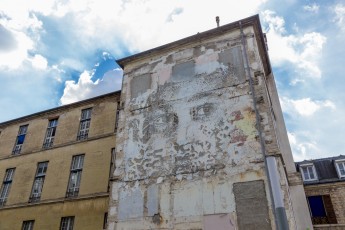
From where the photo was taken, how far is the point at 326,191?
70.2 ft

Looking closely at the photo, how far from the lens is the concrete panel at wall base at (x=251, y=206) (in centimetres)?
794

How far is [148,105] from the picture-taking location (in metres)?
11.5

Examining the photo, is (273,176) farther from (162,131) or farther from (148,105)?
(148,105)

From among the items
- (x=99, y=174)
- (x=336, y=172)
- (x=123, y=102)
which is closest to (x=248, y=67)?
(x=123, y=102)

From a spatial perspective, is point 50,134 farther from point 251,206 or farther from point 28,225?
point 251,206

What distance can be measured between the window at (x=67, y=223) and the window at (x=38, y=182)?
93.3 inches

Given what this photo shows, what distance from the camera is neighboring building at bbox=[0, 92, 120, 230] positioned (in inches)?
543

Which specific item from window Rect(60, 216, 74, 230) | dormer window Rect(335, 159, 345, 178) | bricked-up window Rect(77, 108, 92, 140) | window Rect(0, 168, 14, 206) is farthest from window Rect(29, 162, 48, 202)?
dormer window Rect(335, 159, 345, 178)

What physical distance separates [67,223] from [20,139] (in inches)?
302

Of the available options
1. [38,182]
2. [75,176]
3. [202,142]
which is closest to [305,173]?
[202,142]

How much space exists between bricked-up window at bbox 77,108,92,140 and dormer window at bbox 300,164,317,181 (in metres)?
18.1

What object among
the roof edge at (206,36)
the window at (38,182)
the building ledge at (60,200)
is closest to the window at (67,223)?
the building ledge at (60,200)

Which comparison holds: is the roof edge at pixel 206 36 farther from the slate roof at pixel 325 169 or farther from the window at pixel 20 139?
the slate roof at pixel 325 169

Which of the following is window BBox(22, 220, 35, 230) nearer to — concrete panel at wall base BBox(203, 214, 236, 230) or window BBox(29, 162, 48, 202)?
window BBox(29, 162, 48, 202)
